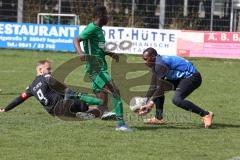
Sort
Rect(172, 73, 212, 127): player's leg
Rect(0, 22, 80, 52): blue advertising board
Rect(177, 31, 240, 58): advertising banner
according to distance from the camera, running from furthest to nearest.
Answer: Rect(0, 22, 80, 52): blue advertising board, Rect(177, 31, 240, 58): advertising banner, Rect(172, 73, 212, 127): player's leg

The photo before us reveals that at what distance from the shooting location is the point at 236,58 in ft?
90.5

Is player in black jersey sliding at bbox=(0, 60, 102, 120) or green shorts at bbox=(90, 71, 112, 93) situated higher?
green shorts at bbox=(90, 71, 112, 93)

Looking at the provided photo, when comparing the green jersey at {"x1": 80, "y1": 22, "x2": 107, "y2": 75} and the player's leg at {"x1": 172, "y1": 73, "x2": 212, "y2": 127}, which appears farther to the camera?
the player's leg at {"x1": 172, "y1": 73, "x2": 212, "y2": 127}

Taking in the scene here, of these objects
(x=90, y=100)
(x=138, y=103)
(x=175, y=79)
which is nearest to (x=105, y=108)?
(x=90, y=100)

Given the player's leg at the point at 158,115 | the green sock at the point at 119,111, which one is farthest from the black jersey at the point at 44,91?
the player's leg at the point at 158,115

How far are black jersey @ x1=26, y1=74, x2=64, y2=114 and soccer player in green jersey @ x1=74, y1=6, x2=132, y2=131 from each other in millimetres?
632

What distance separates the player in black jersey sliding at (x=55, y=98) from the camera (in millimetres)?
10508

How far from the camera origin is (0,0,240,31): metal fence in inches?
1369

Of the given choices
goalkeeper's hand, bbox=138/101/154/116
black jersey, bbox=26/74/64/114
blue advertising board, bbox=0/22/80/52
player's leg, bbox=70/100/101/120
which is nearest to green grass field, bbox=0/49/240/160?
player's leg, bbox=70/100/101/120

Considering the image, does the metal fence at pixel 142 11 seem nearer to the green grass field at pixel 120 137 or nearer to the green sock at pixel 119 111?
the green grass field at pixel 120 137

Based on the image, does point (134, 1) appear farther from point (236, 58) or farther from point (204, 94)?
point (204, 94)

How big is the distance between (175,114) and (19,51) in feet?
59.6

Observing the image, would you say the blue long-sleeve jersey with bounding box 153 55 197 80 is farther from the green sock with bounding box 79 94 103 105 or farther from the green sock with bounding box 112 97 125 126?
the green sock with bounding box 79 94 103 105

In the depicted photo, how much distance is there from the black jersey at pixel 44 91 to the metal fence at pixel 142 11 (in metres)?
24.3
